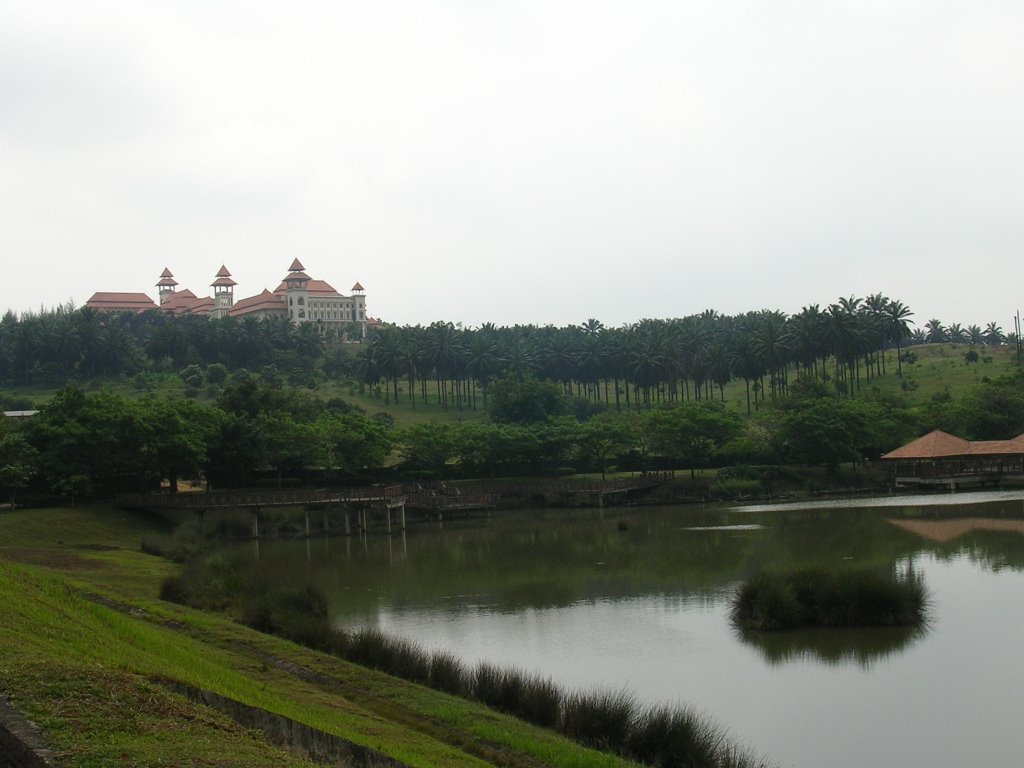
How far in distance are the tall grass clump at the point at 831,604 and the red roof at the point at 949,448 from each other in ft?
152

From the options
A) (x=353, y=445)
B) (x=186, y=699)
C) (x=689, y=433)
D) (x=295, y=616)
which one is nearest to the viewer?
(x=186, y=699)

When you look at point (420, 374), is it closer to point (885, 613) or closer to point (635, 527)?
point (635, 527)

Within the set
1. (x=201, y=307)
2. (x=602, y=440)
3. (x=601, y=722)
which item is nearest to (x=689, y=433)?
(x=602, y=440)

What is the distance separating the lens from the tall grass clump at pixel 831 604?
2583cm

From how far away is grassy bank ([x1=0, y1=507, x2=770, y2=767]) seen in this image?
1068 centimetres

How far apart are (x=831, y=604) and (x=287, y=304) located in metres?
145

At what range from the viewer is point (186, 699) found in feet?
42.3

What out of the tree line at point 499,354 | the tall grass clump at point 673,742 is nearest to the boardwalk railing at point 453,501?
the tree line at point 499,354

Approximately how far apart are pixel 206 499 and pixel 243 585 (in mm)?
28459

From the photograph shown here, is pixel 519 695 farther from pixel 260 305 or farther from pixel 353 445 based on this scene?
pixel 260 305

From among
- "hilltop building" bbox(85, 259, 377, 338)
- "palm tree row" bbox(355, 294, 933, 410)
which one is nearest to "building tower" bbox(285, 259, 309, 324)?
"hilltop building" bbox(85, 259, 377, 338)

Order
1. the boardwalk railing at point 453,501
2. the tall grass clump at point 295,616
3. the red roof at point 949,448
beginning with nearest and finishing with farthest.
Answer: the tall grass clump at point 295,616
the boardwalk railing at point 453,501
the red roof at point 949,448

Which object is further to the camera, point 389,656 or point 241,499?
point 241,499

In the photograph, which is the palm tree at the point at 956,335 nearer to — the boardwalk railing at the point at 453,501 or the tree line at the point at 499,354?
the tree line at the point at 499,354
